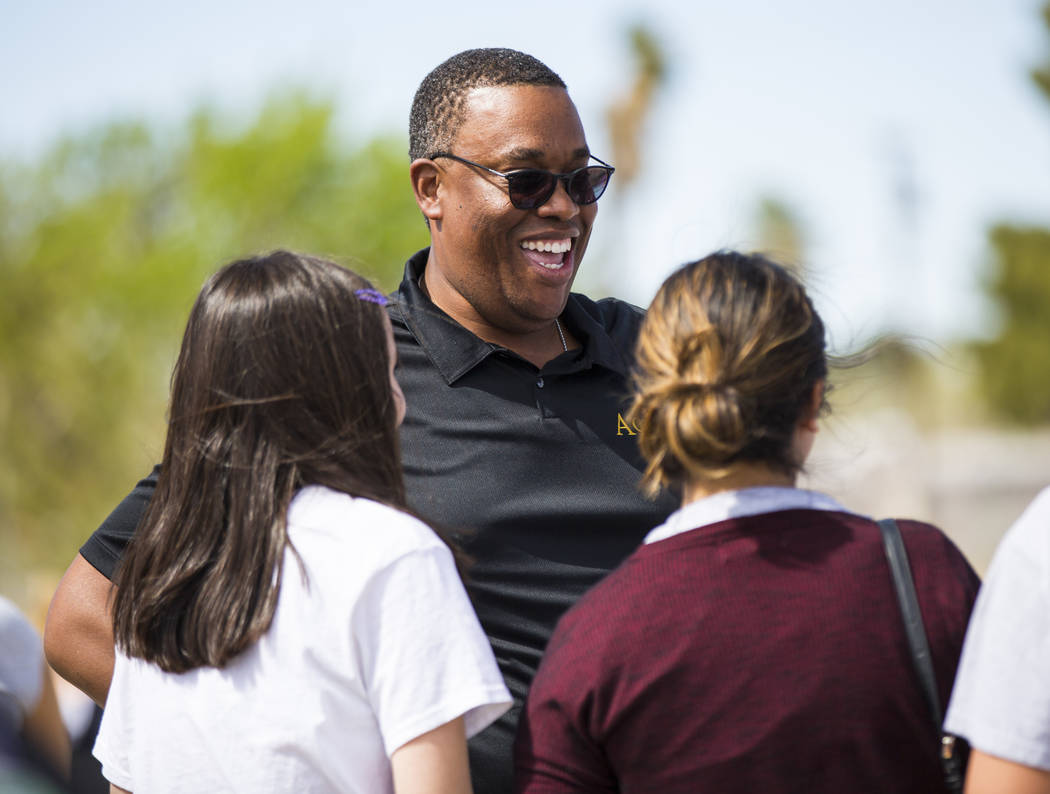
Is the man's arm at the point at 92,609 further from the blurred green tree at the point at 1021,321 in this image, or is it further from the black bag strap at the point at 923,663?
the blurred green tree at the point at 1021,321

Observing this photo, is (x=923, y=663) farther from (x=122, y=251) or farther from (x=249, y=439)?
(x=122, y=251)

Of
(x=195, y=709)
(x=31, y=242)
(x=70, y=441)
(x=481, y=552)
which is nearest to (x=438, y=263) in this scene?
(x=481, y=552)

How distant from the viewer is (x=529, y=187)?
9.52 feet

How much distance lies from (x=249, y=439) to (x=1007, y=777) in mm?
1229

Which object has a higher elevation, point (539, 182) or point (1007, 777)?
point (539, 182)

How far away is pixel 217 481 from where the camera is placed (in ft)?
6.28

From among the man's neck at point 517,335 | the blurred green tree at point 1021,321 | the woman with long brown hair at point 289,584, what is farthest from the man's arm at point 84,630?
the blurred green tree at point 1021,321

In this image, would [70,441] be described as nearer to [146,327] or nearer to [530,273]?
[146,327]

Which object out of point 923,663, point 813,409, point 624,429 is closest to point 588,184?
point 624,429

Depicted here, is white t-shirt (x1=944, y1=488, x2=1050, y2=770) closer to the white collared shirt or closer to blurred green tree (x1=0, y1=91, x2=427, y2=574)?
the white collared shirt

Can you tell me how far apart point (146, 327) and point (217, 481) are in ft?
68.1

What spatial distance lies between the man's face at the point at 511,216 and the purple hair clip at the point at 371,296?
3.02 ft

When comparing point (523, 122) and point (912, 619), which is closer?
point (912, 619)

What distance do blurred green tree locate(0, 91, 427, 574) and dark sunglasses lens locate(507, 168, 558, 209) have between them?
16.2 m
